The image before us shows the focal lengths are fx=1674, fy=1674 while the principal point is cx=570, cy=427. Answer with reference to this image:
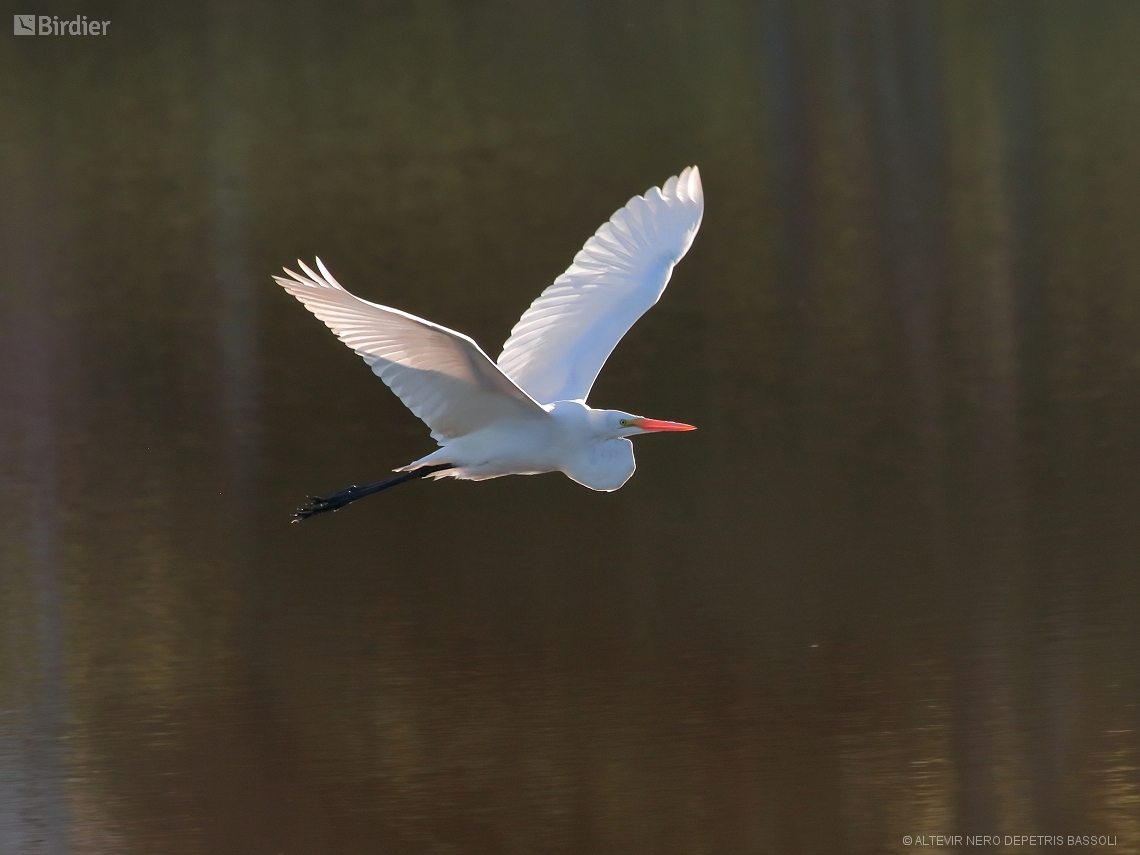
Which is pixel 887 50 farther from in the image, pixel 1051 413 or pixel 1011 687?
pixel 1011 687

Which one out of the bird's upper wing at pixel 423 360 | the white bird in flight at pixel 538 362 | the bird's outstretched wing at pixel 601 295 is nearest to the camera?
the bird's upper wing at pixel 423 360

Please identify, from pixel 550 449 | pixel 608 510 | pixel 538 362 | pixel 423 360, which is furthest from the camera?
pixel 608 510

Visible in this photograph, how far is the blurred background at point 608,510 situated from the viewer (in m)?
4.59

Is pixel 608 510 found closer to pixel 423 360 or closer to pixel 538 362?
pixel 538 362

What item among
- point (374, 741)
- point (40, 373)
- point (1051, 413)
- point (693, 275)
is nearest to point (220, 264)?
point (40, 373)

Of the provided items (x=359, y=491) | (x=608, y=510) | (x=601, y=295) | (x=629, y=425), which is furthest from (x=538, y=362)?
(x=608, y=510)

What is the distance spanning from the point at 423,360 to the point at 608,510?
2.27 meters

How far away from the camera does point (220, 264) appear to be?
12.7m

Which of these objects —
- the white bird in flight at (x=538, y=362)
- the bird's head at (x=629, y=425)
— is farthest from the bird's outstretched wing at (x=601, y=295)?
the bird's head at (x=629, y=425)

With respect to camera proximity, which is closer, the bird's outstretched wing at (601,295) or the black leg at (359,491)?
the black leg at (359,491)

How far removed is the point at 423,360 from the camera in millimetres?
4723

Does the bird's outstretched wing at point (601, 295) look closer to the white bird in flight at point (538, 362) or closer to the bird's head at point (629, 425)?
the white bird in flight at point (538, 362)

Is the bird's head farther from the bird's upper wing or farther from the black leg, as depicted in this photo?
the black leg

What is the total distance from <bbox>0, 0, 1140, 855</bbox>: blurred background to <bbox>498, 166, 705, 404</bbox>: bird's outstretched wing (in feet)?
2.61
